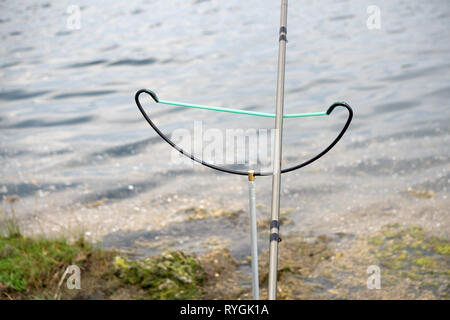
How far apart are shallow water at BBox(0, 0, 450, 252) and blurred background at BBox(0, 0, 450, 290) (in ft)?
0.17

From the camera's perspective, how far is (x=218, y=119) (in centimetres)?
1409

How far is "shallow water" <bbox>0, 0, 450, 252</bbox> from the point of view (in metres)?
8.76

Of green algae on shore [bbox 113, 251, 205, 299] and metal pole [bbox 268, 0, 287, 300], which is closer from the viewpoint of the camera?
metal pole [bbox 268, 0, 287, 300]

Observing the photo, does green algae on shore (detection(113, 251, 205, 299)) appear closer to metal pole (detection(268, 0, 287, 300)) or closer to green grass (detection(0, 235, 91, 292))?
green grass (detection(0, 235, 91, 292))

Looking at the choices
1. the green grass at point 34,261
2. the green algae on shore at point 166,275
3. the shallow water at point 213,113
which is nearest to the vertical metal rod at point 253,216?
the green algae on shore at point 166,275

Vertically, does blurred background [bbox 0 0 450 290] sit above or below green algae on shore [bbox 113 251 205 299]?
above

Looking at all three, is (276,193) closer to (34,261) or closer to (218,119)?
(34,261)

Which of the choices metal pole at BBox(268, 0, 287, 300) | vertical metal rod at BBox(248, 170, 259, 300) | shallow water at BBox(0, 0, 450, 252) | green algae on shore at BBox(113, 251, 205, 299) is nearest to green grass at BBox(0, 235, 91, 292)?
green algae on shore at BBox(113, 251, 205, 299)

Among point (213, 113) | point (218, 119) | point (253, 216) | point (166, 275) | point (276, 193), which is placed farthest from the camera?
point (213, 113)

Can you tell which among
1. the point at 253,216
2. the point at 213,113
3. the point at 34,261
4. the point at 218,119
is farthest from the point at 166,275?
the point at 213,113

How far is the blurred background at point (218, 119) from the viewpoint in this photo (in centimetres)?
804

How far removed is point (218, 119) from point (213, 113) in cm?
57

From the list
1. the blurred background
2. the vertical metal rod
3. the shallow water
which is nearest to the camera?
the vertical metal rod

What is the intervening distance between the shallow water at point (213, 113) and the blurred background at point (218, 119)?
52mm
